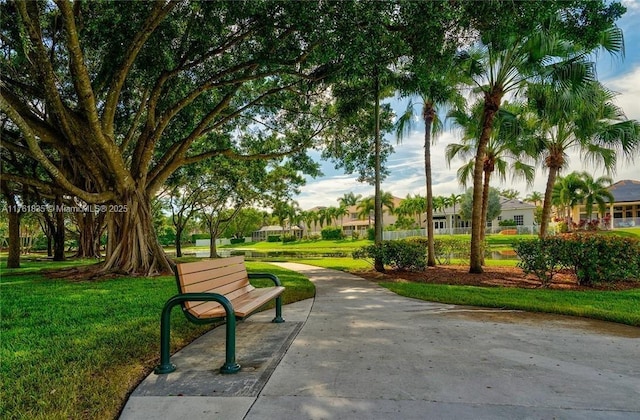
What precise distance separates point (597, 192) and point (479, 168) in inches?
1444

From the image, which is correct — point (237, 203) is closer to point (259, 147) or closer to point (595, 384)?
point (259, 147)

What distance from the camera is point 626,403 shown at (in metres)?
2.84

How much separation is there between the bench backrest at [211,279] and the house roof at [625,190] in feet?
155

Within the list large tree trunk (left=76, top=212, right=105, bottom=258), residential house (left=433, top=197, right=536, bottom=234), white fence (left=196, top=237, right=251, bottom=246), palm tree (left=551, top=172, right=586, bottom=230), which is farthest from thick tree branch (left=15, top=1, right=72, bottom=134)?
white fence (left=196, top=237, right=251, bottom=246)

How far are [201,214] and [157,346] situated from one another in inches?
1114

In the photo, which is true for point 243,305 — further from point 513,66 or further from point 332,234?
point 332,234

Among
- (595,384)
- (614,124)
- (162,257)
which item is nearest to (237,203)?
(162,257)

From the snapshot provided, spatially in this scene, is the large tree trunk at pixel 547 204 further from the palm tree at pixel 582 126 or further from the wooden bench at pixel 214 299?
the wooden bench at pixel 214 299

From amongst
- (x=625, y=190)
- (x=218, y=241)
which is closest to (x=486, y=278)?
A: (x=625, y=190)

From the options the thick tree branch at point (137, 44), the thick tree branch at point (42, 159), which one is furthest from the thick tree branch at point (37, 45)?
the thick tree branch at point (137, 44)

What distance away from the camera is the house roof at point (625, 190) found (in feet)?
130

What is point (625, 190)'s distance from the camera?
41594mm

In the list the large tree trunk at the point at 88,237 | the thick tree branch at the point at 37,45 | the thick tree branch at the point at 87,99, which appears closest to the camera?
the thick tree branch at the point at 37,45

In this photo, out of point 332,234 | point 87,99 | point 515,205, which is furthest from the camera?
point 332,234
